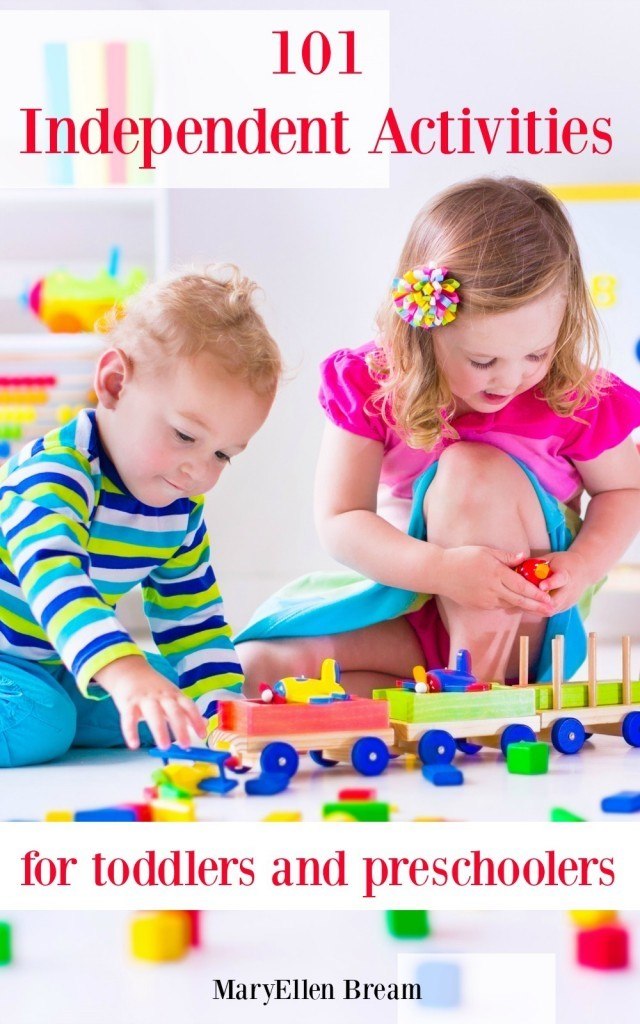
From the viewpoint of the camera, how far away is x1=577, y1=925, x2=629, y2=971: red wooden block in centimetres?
Result: 67

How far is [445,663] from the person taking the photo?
1.39m

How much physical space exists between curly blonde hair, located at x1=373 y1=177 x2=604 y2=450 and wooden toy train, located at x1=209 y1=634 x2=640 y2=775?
290 mm

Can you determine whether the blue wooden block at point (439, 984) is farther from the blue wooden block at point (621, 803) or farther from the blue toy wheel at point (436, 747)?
the blue toy wheel at point (436, 747)

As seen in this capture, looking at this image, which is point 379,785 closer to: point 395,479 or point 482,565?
point 482,565

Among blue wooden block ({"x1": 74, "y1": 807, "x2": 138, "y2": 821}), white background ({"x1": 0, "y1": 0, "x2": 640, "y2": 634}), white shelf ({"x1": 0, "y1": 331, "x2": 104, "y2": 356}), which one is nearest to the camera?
blue wooden block ({"x1": 74, "y1": 807, "x2": 138, "y2": 821})

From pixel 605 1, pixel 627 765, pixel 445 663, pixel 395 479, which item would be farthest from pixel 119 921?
pixel 605 1

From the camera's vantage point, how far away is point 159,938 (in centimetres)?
67

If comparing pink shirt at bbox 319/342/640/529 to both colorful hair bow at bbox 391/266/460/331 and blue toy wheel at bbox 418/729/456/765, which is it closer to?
colorful hair bow at bbox 391/266/460/331

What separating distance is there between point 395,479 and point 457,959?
901 millimetres

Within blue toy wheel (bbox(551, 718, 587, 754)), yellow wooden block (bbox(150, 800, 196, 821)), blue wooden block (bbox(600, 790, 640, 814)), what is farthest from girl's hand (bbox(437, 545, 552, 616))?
yellow wooden block (bbox(150, 800, 196, 821))

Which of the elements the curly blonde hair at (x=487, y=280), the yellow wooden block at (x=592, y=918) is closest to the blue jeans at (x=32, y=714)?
the curly blonde hair at (x=487, y=280)

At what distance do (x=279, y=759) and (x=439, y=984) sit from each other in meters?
0.43

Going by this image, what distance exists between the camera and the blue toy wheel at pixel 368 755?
108cm

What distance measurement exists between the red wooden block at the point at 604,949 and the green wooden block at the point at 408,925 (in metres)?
0.09
